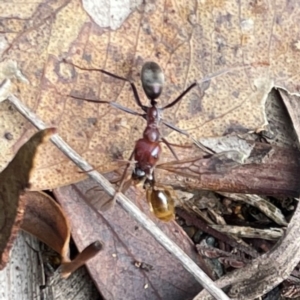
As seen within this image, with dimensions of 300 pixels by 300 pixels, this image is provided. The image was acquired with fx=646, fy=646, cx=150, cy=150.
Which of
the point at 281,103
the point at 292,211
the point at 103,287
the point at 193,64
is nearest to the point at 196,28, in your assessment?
the point at 193,64

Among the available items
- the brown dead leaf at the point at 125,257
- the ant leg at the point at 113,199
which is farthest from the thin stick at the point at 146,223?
the brown dead leaf at the point at 125,257

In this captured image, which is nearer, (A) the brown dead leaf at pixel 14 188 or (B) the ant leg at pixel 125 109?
(A) the brown dead leaf at pixel 14 188

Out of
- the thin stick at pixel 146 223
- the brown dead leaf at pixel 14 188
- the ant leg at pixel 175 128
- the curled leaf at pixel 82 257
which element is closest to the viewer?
the brown dead leaf at pixel 14 188

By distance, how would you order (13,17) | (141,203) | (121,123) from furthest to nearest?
(141,203) < (121,123) < (13,17)

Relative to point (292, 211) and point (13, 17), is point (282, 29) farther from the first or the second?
point (13, 17)

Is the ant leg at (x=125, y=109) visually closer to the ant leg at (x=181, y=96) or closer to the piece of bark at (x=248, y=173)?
the ant leg at (x=181, y=96)

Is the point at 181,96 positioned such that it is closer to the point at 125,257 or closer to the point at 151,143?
the point at 151,143

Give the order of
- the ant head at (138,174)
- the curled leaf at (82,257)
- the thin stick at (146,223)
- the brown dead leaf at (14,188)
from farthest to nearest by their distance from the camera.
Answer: the ant head at (138,174)
the thin stick at (146,223)
the curled leaf at (82,257)
the brown dead leaf at (14,188)

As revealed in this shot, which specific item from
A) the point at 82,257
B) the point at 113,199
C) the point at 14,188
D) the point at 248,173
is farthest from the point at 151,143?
the point at 14,188
